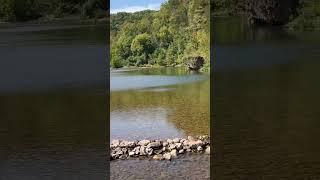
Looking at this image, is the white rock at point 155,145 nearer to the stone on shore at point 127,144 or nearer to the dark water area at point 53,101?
the stone on shore at point 127,144

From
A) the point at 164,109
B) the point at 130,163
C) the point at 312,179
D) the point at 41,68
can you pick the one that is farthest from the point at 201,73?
the point at 312,179

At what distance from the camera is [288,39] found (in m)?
11.8

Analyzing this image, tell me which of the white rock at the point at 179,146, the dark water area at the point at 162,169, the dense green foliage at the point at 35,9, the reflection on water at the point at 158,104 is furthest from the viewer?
the dense green foliage at the point at 35,9

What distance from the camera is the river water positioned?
7.03 metres

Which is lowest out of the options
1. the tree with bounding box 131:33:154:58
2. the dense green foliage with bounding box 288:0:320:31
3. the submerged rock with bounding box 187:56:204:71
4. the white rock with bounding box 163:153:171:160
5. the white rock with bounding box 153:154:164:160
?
the white rock with bounding box 153:154:164:160

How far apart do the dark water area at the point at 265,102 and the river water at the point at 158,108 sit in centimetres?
34

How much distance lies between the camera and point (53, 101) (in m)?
10.2

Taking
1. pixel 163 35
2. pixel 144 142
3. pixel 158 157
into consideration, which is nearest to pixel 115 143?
pixel 144 142

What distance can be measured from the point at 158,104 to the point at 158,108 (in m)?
0.17

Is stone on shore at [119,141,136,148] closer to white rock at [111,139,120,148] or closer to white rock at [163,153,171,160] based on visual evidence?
white rock at [111,139,120,148]

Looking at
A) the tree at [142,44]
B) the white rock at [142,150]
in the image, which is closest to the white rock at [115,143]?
the white rock at [142,150]

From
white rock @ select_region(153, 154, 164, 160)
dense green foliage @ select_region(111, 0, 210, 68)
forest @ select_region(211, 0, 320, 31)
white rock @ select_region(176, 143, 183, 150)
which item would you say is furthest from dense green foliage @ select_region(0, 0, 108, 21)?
white rock @ select_region(153, 154, 164, 160)

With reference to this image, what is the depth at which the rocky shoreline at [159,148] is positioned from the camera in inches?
287

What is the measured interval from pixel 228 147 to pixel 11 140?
320 cm
